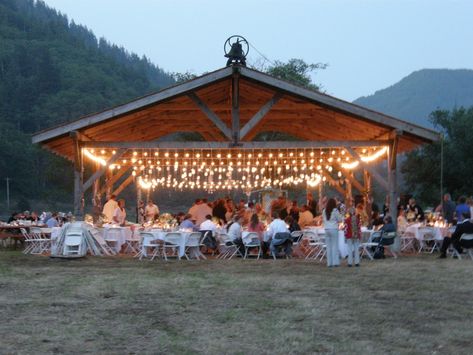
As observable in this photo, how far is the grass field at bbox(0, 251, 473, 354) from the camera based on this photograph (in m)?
6.02

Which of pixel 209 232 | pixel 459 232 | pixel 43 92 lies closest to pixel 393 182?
pixel 459 232

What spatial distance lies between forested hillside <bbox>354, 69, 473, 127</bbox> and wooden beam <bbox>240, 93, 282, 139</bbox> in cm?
11419

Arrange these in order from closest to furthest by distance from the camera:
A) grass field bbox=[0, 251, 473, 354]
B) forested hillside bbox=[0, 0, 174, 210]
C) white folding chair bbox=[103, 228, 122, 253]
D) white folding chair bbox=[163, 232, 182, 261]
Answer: grass field bbox=[0, 251, 473, 354] → white folding chair bbox=[163, 232, 182, 261] → white folding chair bbox=[103, 228, 122, 253] → forested hillside bbox=[0, 0, 174, 210]

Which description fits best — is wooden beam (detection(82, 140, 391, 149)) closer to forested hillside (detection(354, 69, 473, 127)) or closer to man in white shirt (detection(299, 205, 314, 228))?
man in white shirt (detection(299, 205, 314, 228))

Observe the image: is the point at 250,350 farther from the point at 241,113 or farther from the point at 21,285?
the point at 241,113

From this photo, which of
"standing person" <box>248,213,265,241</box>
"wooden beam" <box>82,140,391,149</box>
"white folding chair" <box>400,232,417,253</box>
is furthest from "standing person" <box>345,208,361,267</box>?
"white folding chair" <box>400,232,417,253</box>

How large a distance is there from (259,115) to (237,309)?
7.82 meters

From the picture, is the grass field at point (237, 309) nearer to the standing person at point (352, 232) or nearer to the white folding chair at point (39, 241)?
the standing person at point (352, 232)

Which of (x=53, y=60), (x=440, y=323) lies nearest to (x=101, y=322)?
(x=440, y=323)

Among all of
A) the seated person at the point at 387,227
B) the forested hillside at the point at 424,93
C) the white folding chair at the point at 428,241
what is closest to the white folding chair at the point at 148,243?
the seated person at the point at 387,227

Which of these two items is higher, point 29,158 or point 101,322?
point 29,158

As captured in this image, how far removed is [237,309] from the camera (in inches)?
306

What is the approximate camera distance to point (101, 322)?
701 centimetres

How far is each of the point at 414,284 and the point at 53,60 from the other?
242ft
